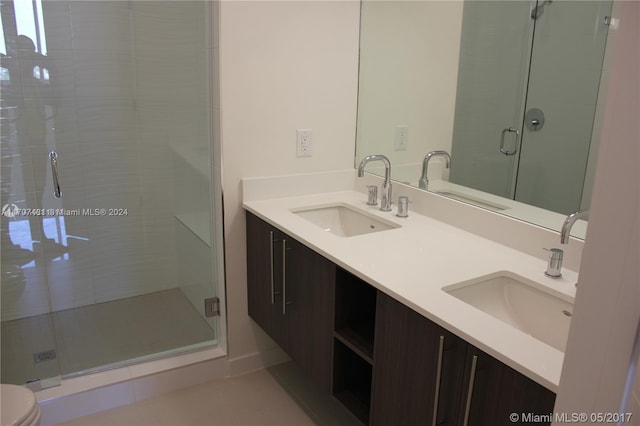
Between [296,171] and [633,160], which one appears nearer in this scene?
[633,160]

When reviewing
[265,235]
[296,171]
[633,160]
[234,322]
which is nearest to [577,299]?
[633,160]

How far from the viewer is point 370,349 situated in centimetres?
162

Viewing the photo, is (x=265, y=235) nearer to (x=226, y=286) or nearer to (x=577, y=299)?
(x=226, y=286)

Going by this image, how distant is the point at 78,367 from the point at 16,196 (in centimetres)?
84

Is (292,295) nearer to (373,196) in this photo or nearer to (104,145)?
(373,196)

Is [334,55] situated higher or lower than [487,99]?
higher

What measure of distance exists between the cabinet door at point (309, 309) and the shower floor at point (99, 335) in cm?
66

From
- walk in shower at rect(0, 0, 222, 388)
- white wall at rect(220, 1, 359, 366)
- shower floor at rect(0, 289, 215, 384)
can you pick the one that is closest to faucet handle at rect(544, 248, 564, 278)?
white wall at rect(220, 1, 359, 366)

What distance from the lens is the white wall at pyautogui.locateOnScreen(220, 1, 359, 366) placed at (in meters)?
2.12

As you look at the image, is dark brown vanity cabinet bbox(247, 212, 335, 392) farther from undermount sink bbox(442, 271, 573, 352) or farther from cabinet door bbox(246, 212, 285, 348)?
undermount sink bbox(442, 271, 573, 352)

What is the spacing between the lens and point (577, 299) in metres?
0.57

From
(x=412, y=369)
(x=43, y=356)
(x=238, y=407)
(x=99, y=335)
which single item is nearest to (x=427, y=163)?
(x=412, y=369)

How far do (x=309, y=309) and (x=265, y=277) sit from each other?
14.5 inches

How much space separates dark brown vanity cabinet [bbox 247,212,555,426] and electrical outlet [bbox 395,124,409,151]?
77 centimetres
